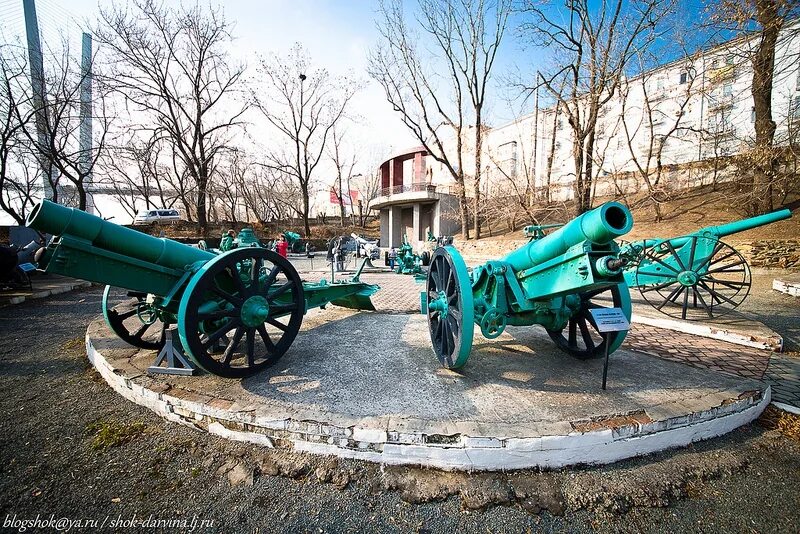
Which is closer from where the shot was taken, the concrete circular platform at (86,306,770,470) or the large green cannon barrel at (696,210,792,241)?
the concrete circular platform at (86,306,770,470)

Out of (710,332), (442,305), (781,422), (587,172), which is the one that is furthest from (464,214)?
(781,422)

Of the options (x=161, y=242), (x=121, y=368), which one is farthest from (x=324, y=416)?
(x=121, y=368)

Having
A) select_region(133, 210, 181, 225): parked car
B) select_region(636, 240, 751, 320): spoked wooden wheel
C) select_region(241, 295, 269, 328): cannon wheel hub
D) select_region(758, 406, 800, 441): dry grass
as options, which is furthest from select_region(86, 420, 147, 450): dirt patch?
select_region(133, 210, 181, 225): parked car

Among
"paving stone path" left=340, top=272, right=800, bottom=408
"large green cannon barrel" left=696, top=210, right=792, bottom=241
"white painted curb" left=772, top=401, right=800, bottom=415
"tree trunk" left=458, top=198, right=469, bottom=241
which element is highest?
"tree trunk" left=458, top=198, right=469, bottom=241

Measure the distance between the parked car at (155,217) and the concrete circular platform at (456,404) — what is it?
27540 millimetres

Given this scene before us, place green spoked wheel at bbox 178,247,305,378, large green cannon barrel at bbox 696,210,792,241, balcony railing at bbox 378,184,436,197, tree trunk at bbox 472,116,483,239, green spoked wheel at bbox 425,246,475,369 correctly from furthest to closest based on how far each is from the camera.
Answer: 1. balcony railing at bbox 378,184,436,197
2. tree trunk at bbox 472,116,483,239
3. large green cannon barrel at bbox 696,210,792,241
4. green spoked wheel at bbox 425,246,475,369
5. green spoked wheel at bbox 178,247,305,378

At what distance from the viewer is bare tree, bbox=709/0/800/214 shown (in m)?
7.89

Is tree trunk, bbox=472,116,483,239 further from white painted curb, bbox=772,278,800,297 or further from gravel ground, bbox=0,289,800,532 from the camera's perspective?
gravel ground, bbox=0,289,800,532

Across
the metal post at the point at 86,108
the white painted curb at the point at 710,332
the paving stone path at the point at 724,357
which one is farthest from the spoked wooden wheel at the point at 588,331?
the metal post at the point at 86,108

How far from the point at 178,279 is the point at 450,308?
2.61 metres

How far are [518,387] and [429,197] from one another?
27.7 meters

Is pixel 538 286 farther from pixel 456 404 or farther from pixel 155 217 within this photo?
pixel 155 217

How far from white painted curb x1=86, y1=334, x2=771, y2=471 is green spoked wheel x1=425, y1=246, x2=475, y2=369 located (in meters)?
0.92

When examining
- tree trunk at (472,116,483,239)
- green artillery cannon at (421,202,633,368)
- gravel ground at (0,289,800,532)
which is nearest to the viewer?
gravel ground at (0,289,800,532)
